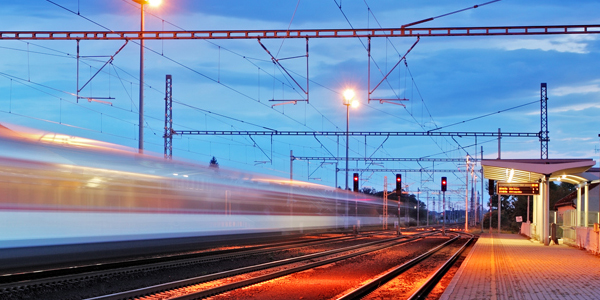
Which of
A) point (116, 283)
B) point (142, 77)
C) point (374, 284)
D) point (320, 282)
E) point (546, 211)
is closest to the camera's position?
point (116, 283)

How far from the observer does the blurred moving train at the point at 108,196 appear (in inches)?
522

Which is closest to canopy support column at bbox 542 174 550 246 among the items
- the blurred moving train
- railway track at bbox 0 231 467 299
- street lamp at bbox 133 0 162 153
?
railway track at bbox 0 231 467 299

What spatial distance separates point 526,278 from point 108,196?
10.8 m

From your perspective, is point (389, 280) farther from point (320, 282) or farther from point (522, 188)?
point (522, 188)

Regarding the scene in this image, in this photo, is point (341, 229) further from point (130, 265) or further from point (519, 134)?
point (130, 265)

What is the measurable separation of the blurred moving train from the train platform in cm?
850

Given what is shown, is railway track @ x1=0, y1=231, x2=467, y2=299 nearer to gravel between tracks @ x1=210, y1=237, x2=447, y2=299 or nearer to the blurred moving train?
gravel between tracks @ x1=210, y1=237, x2=447, y2=299

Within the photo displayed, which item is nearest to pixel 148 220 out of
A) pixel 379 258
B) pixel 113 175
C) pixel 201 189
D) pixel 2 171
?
pixel 113 175

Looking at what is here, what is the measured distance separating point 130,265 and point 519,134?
37.6 meters

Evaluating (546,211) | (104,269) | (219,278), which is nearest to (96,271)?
(104,269)

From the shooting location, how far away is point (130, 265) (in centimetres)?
1739

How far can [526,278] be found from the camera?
50.8 feet

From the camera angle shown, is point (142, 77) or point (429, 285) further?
point (142, 77)

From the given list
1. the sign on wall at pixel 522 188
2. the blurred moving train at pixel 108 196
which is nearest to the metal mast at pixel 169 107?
the blurred moving train at pixel 108 196
